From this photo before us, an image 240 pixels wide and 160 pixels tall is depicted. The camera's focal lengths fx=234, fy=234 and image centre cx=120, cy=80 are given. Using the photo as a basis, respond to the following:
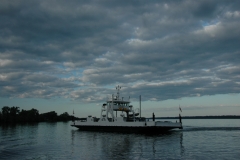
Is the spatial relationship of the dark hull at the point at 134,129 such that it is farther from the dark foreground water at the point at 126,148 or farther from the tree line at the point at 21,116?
the tree line at the point at 21,116

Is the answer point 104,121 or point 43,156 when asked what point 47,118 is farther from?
point 43,156

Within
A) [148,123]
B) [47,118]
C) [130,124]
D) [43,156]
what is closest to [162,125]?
[148,123]

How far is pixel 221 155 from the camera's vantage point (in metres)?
22.9

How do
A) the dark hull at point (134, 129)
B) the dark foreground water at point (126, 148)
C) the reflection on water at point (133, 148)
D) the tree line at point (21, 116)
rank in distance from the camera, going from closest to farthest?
the dark foreground water at point (126, 148) → the reflection on water at point (133, 148) → the dark hull at point (134, 129) → the tree line at point (21, 116)


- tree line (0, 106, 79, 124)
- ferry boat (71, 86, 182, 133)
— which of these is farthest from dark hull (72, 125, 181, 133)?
tree line (0, 106, 79, 124)

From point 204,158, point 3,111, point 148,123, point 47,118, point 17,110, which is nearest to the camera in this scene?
point 204,158

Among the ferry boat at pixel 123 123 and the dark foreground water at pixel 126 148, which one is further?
the ferry boat at pixel 123 123

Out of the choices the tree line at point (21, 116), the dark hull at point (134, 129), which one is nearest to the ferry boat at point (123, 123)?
the dark hull at point (134, 129)

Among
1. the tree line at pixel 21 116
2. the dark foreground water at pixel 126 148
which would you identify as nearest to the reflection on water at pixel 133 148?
the dark foreground water at pixel 126 148

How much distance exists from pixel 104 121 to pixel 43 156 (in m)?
31.9

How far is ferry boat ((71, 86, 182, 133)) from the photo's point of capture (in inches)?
1844

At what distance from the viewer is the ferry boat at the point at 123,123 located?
154 ft

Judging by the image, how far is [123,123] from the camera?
5050 cm

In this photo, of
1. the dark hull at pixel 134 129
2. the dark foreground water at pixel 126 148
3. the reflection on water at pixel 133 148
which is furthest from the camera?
the dark hull at pixel 134 129
